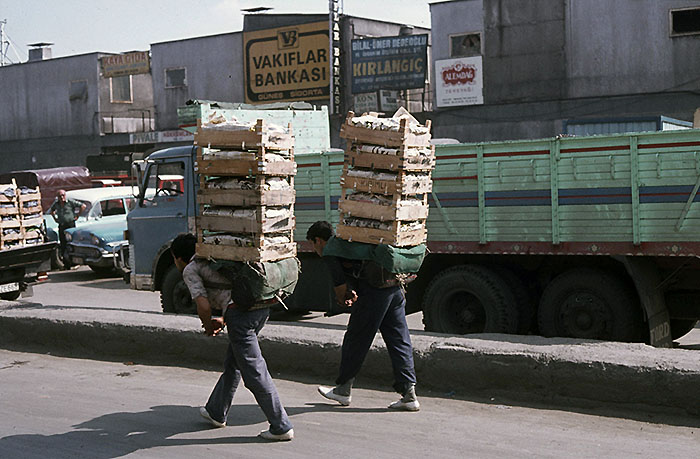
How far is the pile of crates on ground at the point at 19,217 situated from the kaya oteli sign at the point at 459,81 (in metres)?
18.0

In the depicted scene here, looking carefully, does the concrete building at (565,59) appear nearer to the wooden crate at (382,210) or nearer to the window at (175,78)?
the window at (175,78)

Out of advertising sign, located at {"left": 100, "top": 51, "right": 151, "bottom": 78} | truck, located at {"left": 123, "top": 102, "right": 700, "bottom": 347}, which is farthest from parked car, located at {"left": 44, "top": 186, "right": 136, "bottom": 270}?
advertising sign, located at {"left": 100, "top": 51, "right": 151, "bottom": 78}

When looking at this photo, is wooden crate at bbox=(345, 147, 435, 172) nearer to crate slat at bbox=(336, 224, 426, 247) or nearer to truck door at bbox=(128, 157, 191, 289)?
crate slat at bbox=(336, 224, 426, 247)

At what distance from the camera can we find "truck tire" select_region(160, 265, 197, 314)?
38.1 feet

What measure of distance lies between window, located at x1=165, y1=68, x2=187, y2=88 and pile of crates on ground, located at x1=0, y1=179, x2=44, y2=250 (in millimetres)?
25401

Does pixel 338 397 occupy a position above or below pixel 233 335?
below

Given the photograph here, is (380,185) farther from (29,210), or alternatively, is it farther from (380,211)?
(29,210)

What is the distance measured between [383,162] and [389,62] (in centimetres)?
2510

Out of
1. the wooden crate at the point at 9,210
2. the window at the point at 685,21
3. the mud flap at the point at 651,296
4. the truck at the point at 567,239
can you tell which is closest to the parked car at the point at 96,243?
the wooden crate at the point at 9,210

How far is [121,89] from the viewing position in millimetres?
44219

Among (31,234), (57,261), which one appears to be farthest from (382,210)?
(57,261)

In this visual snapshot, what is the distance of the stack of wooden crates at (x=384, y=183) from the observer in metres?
6.77

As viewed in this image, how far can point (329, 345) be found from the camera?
25.7 ft

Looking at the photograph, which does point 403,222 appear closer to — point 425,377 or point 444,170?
point 425,377
